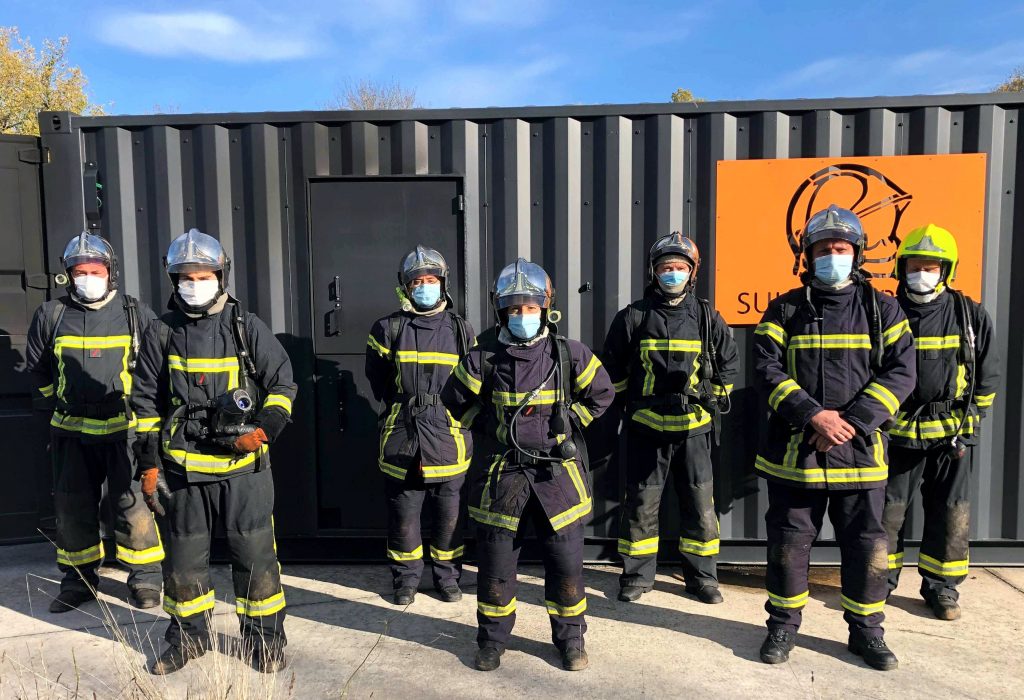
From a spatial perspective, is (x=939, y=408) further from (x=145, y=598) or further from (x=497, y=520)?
(x=145, y=598)

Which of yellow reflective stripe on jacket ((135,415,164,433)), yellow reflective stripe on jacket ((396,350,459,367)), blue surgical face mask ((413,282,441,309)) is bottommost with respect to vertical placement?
yellow reflective stripe on jacket ((135,415,164,433))

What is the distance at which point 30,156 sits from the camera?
4609 mm

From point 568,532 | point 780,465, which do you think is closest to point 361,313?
point 568,532

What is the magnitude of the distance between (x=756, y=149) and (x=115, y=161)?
4678 mm

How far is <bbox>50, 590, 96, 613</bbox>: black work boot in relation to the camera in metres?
3.94

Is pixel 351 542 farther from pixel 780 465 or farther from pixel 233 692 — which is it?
pixel 780 465

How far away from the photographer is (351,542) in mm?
4719

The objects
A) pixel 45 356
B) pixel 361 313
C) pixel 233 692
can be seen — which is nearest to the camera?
pixel 233 692

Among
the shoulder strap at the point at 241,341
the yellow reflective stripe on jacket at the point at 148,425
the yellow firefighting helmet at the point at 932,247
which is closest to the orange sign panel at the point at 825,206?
the yellow firefighting helmet at the point at 932,247

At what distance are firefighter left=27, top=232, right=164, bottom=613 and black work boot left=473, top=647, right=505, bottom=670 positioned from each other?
228 centimetres

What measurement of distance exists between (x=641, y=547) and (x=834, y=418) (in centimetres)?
156

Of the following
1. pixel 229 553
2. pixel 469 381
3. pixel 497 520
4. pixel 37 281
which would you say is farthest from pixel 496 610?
pixel 37 281

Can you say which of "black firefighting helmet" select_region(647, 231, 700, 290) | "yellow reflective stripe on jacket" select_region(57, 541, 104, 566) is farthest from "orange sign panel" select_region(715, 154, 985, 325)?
"yellow reflective stripe on jacket" select_region(57, 541, 104, 566)

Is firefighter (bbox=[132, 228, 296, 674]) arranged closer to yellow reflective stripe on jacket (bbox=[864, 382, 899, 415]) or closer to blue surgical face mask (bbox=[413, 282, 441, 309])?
blue surgical face mask (bbox=[413, 282, 441, 309])
